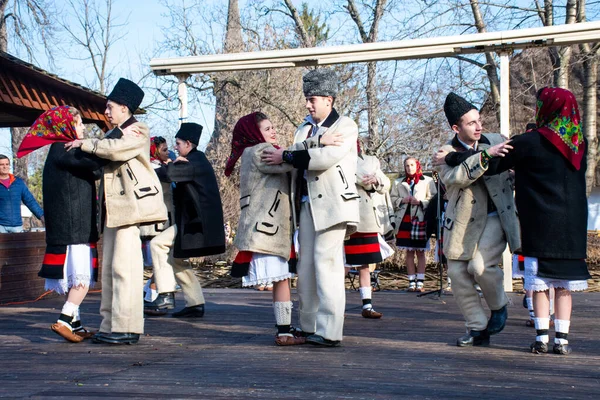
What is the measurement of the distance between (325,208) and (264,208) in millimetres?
503

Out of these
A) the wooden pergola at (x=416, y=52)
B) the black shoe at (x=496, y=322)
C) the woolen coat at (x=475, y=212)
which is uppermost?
the wooden pergola at (x=416, y=52)

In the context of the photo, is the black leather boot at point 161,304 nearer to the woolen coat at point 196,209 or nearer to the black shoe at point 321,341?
the woolen coat at point 196,209

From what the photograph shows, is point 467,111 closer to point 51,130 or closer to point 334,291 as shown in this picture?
point 334,291

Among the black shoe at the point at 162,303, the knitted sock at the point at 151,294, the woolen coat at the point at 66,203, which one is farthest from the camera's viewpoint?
the knitted sock at the point at 151,294

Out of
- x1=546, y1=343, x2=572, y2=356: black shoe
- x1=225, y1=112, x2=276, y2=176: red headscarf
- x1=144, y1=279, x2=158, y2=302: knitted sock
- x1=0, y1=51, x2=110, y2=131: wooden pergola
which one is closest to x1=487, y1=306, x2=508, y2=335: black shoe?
x1=546, y1=343, x2=572, y2=356: black shoe

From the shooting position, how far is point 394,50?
9.74 m

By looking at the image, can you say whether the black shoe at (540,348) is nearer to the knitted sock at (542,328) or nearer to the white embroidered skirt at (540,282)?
the knitted sock at (542,328)

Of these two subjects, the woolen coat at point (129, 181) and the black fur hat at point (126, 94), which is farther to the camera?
the black fur hat at point (126, 94)

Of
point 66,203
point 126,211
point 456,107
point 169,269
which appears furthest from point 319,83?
point 169,269

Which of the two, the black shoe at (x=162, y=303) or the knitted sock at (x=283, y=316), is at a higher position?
the knitted sock at (x=283, y=316)

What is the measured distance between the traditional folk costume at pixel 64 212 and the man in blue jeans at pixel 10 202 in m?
3.88

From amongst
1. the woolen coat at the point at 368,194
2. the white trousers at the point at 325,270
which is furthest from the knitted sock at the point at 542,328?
the woolen coat at the point at 368,194

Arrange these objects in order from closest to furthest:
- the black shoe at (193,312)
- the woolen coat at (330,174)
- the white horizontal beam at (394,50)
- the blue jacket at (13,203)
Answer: the woolen coat at (330,174) < the black shoe at (193,312) < the white horizontal beam at (394,50) < the blue jacket at (13,203)

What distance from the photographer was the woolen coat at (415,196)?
10.8m
